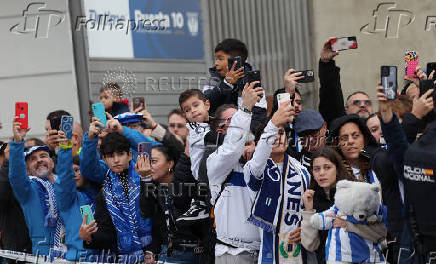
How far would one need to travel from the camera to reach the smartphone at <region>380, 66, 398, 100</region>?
4793 millimetres

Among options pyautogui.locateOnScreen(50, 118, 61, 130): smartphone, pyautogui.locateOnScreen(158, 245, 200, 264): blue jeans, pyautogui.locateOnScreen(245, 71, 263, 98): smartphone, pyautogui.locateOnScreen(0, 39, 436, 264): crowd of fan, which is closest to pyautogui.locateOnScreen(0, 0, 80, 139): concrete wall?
pyautogui.locateOnScreen(0, 39, 436, 264): crowd of fan

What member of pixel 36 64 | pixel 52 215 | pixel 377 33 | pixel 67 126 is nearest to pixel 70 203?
pixel 52 215

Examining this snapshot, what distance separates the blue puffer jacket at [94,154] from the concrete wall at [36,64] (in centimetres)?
489

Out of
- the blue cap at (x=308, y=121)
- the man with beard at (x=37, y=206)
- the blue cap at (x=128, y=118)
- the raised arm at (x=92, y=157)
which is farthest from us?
the blue cap at (x=128, y=118)

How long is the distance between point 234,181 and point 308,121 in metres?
0.87

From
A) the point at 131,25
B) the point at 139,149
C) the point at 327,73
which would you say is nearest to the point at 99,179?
the point at 139,149

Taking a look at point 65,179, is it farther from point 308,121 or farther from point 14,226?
point 308,121

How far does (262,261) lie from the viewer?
220 inches

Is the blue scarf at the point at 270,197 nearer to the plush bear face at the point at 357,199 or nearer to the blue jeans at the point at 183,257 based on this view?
the plush bear face at the point at 357,199

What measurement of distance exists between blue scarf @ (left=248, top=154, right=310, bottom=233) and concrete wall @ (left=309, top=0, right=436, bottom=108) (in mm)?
4946

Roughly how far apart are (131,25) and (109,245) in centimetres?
536

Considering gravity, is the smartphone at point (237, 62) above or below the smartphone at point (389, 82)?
above

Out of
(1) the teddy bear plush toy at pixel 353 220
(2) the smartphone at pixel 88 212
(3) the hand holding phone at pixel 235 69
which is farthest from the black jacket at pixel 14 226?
(1) the teddy bear plush toy at pixel 353 220

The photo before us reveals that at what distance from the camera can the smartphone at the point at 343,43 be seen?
20.0ft
